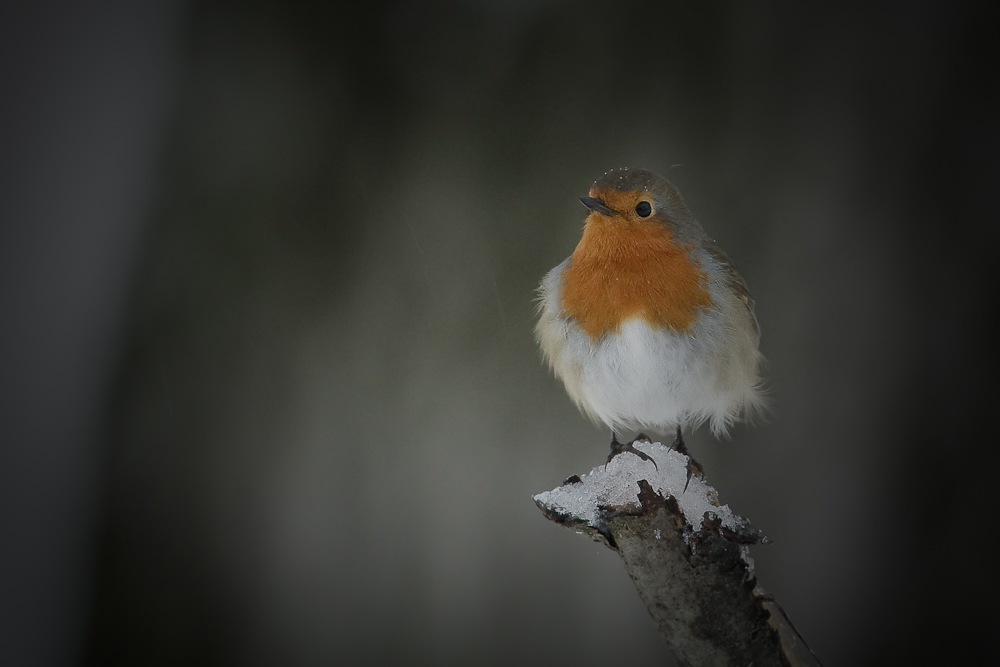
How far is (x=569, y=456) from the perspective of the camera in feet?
6.42

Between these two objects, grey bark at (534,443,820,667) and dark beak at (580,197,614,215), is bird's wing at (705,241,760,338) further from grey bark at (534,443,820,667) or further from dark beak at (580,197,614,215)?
grey bark at (534,443,820,667)

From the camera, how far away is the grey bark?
844mm

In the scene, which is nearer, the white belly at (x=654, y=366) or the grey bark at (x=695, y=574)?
the grey bark at (x=695, y=574)

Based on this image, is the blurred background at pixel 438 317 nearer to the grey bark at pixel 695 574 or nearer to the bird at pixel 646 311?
the bird at pixel 646 311

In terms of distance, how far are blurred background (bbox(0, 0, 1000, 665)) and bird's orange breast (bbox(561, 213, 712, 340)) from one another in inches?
29.9

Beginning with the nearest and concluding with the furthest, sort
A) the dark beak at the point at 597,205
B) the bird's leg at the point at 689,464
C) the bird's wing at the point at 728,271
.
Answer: the bird's leg at the point at 689,464
the dark beak at the point at 597,205
the bird's wing at the point at 728,271

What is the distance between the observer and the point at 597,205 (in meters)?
1.16

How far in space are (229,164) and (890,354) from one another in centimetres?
218

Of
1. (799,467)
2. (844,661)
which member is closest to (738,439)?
(799,467)

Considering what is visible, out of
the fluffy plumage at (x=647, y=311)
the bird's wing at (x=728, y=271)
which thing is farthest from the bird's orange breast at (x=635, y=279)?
the bird's wing at (x=728, y=271)

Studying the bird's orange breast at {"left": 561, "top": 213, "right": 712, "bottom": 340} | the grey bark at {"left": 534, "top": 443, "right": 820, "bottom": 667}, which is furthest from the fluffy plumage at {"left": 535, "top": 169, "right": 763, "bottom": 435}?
the grey bark at {"left": 534, "top": 443, "right": 820, "bottom": 667}

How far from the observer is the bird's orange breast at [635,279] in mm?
1183

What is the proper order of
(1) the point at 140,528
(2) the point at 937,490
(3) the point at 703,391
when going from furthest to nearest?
(1) the point at 140,528 < (2) the point at 937,490 < (3) the point at 703,391

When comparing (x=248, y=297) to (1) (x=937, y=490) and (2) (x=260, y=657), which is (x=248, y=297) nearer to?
(2) (x=260, y=657)
